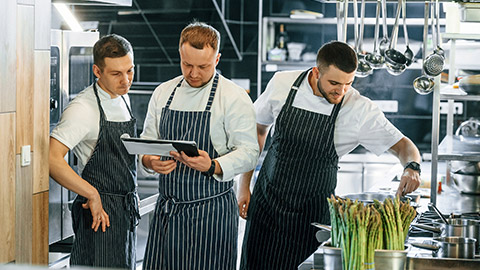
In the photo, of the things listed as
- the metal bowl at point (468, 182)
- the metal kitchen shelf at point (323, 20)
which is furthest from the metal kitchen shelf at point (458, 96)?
the metal kitchen shelf at point (323, 20)

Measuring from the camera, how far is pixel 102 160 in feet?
10.3

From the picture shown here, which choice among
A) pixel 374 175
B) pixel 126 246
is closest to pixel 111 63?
Answer: pixel 126 246

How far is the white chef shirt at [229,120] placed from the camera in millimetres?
2902

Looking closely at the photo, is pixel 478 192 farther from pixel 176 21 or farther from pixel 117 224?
pixel 176 21

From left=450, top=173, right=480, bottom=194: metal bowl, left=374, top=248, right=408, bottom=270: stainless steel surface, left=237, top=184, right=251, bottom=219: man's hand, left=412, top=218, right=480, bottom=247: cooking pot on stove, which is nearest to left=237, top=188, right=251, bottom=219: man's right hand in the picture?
left=237, top=184, right=251, bottom=219: man's hand

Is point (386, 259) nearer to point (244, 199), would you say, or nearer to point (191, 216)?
point (191, 216)

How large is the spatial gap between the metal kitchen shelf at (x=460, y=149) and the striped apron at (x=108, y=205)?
1.87 m

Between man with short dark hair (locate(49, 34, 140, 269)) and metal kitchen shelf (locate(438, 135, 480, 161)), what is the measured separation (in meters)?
Result: 1.88

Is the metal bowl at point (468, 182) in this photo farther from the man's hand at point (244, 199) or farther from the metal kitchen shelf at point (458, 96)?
the man's hand at point (244, 199)

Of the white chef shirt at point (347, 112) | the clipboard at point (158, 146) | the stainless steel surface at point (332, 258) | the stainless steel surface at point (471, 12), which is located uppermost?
the stainless steel surface at point (471, 12)

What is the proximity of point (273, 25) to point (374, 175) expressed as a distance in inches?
80.7

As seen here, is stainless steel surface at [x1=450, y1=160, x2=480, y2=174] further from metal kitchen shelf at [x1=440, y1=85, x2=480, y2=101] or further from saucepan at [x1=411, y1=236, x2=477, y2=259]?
saucepan at [x1=411, y1=236, x2=477, y2=259]

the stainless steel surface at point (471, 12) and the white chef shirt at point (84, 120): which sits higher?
the stainless steel surface at point (471, 12)

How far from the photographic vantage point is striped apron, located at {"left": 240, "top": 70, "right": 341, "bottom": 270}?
3309 millimetres
